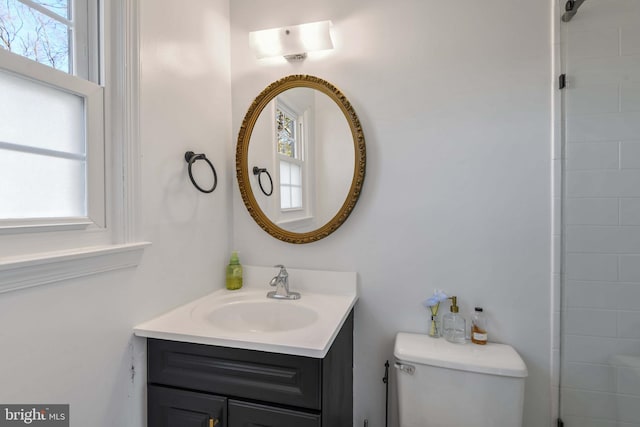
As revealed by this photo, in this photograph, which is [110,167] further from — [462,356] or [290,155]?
[462,356]

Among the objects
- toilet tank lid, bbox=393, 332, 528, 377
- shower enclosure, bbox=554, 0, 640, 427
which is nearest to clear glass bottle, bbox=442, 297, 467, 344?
toilet tank lid, bbox=393, 332, 528, 377

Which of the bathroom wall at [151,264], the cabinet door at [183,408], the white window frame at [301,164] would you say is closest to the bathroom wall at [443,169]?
the white window frame at [301,164]

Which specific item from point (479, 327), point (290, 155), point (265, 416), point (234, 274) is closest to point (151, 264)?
point (234, 274)

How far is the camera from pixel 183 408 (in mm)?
1004

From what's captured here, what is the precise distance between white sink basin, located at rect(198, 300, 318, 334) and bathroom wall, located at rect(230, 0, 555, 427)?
0.24 m

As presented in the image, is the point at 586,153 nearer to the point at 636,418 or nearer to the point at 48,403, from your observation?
the point at 636,418

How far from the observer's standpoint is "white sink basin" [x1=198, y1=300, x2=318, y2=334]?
128 cm

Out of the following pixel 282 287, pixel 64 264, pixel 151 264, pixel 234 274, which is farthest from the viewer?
pixel 234 274

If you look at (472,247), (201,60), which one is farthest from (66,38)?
(472,247)

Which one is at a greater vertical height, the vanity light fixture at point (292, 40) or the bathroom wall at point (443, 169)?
the vanity light fixture at point (292, 40)

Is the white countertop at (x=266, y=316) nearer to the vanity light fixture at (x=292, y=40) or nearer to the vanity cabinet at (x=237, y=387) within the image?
the vanity cabinet at (x=237, y=387)

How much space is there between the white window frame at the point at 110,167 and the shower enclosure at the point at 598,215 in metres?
1.52

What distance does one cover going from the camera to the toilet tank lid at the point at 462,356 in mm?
1073

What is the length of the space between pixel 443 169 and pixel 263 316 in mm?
984
